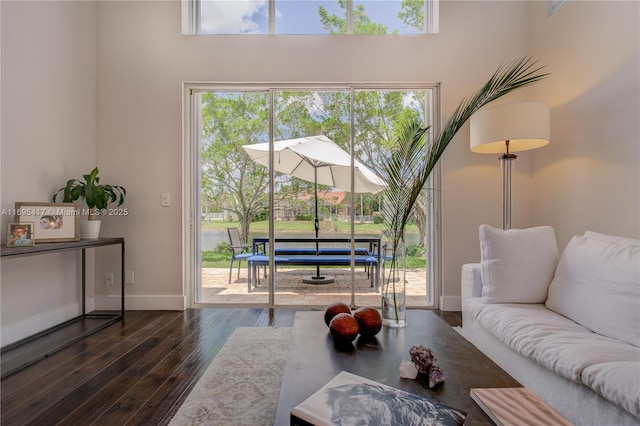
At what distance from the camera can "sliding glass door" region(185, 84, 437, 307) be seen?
3441 millimetres

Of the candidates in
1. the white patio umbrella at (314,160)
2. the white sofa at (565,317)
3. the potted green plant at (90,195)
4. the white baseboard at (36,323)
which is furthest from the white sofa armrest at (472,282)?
the white baseboard at (36,323)

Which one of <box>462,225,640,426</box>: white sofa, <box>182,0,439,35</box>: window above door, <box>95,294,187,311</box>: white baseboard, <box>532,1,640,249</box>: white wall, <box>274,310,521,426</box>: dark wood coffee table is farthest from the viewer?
<box>182,0,439,35</box>: window above door

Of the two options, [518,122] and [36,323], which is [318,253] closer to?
[518,122]

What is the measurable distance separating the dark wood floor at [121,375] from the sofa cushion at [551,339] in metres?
1.17

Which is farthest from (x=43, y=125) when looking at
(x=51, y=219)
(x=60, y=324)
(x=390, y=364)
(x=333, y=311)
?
(x=390, y=364)

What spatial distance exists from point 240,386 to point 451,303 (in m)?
2.35

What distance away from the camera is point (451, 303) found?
3.34 m

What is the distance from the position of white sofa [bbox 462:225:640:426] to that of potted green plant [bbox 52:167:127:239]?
3151 millimetres

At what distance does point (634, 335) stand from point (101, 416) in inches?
98.3

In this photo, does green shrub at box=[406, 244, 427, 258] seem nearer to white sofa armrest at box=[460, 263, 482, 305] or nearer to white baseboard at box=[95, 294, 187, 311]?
white sofa armrest at box=[460, 263, 482, 305]

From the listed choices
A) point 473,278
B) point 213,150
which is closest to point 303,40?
point 213,150

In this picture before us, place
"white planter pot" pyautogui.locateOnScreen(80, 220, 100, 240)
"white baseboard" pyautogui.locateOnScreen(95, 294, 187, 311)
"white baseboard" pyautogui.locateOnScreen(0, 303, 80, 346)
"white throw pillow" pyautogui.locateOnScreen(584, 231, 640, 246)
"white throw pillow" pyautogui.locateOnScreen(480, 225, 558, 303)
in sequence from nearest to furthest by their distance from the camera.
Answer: "white throw pillow" pyautogui.locateOnScreen(584, 231, 640, 246), "white throw pillow" pyautogui.locateOnScreen(480, 225, 558, 303), "white baseboard" pyautogui.locateOnScreen(0, 303, 80, 346), "white planter pot" pyautogui.locateOnScreen(80, 220, 100, 240), "white baseboard" pyautogui.locateOnScreen(95, 294, 187, 311)

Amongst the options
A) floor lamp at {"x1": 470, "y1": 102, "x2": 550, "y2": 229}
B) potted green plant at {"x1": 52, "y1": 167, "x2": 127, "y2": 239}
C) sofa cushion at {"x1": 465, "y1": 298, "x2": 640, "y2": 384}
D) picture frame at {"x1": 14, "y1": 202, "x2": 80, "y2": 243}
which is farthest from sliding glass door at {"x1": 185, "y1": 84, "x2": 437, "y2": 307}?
sofa cushion at {"x1": 465, "y1": 298, "x2": 640, "y2": 384}

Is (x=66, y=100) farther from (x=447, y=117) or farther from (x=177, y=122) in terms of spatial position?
(x=447, y=117)
